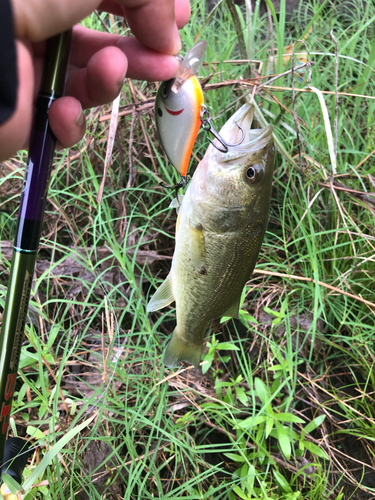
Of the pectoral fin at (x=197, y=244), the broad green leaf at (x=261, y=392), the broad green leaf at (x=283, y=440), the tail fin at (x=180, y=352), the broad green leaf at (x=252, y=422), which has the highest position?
the pectoral fin at (x=197, y=244)

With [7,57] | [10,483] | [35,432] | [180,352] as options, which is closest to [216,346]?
[180,352]

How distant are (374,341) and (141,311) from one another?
138 centimetres

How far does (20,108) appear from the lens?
2.40 feet

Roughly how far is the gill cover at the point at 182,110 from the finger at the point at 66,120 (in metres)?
0.31

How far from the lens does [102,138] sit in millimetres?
2395

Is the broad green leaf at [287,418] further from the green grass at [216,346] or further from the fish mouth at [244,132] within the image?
the fish mouth at [244,132]

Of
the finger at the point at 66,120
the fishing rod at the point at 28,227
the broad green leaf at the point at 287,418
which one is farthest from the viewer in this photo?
the broad green leaf at the point at 287,418

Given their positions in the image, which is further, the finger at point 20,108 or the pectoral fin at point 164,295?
the pectoral fin at point 164,295

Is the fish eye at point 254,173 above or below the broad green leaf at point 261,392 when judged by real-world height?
above

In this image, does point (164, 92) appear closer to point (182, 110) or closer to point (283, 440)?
point (182, 110)

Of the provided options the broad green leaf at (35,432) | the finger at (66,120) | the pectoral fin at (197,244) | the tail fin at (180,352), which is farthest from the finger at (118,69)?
the broad green leaf at (35,432)

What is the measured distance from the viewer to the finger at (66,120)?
1.16 metres

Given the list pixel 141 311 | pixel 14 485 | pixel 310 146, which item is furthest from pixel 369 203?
pixel 14 485

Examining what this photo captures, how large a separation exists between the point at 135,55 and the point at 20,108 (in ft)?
2.23
